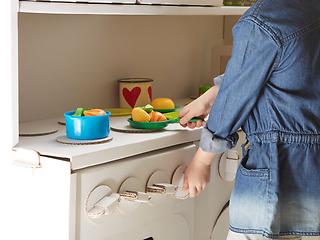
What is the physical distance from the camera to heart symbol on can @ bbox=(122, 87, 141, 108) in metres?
1.45

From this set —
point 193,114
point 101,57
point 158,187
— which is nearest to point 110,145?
point 158,187

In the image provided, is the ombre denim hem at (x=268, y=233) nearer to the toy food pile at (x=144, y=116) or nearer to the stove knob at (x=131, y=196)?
the stove knob at (x=131, y=196)

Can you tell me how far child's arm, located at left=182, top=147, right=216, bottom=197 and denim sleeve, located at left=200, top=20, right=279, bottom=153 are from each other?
103 mm

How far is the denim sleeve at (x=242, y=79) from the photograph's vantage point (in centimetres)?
85

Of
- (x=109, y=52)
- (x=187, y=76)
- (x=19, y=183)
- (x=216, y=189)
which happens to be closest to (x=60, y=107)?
(x=109, y=52)

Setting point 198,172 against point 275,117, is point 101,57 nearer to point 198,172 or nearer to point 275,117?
point 198,172

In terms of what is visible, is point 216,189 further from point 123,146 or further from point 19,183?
point 19,183

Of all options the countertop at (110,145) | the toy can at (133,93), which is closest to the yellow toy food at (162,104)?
the toy can at (133,93)

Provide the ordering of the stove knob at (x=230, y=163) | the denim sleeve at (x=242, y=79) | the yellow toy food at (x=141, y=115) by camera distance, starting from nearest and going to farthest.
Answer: the denim sleeve at (x=242, y=79), the yellow toy food at (x=141, y=115), the stove knob at (x=230, y=163)

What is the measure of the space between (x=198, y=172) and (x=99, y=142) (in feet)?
0.86

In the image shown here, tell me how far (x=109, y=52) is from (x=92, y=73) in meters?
0.11

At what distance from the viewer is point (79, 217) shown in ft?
2.89

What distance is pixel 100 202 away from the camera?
90cm

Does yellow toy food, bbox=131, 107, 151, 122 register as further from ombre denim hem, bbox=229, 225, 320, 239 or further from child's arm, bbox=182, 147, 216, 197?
ombre denim hem, bbox=229, 225, 320, 239
